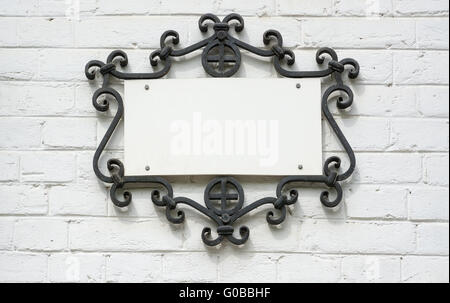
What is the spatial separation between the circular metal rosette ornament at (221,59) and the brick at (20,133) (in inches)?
16.5

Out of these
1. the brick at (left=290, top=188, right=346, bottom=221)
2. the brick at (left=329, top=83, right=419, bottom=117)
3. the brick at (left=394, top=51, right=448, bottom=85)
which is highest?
the brick at (left=394, top=51, right=448, bottom=85)

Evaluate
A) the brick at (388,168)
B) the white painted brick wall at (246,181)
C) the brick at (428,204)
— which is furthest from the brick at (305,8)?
the brick at (428,204)

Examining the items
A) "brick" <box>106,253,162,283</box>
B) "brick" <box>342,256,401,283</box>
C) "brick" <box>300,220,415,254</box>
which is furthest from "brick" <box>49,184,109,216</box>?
"brick" <box>342,256,401,283</box>

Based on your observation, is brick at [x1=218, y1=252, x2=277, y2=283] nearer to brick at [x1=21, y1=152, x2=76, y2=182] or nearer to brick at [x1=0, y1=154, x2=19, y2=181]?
brick at [x1=21, y1=152, x2=76, y2=182]

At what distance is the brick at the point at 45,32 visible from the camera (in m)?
1.45

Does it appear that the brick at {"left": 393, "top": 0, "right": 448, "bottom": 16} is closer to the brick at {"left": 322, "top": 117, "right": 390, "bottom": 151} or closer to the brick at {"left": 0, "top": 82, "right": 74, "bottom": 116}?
the brick at {"left": 322, "top": 117, "right": 390, "bottom": 151}

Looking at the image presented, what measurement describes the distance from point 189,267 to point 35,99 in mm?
537

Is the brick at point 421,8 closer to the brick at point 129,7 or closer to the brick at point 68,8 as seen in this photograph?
the brick at point 129,7

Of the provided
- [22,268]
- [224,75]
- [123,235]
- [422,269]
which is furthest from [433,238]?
[22,268]

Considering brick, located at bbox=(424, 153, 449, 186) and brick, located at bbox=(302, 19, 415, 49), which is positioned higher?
brick, located at bbox=(302, 19, 415, 49)

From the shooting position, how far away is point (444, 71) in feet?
4.68

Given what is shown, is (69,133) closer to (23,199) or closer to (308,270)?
(23,199)

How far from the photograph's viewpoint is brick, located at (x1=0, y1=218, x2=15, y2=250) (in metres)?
1.39
